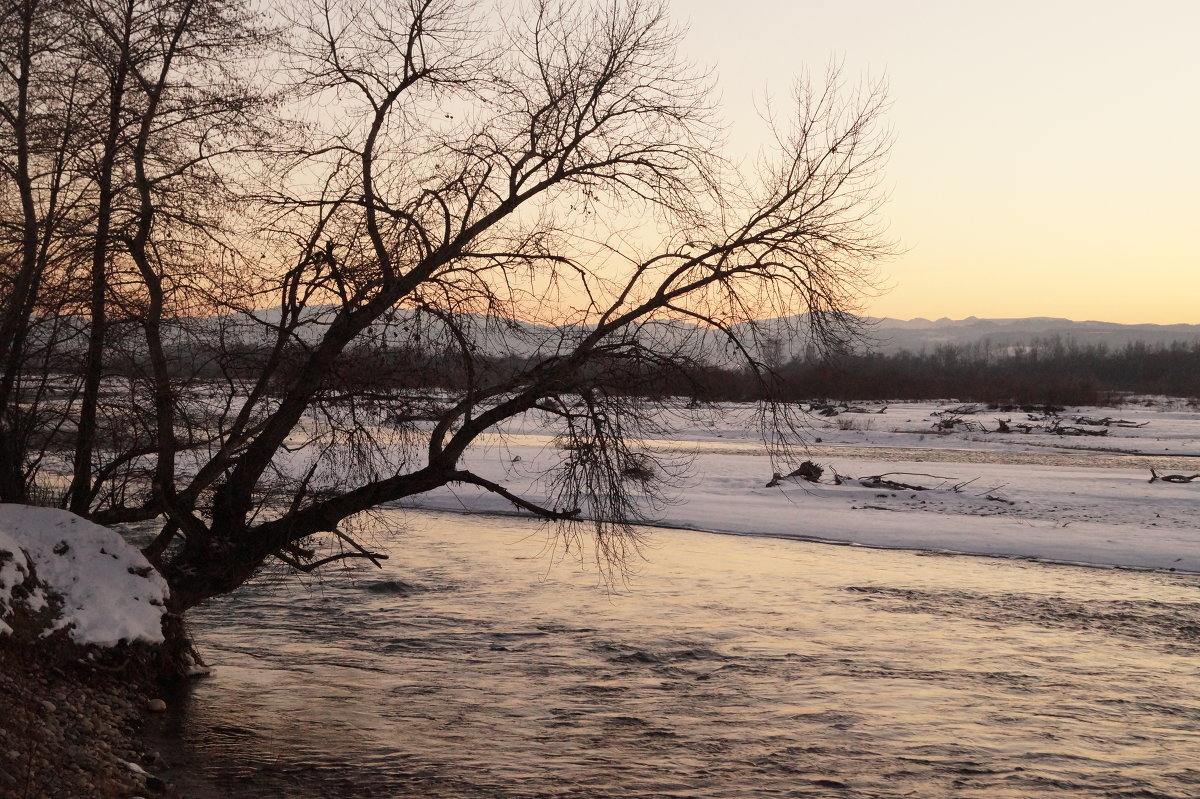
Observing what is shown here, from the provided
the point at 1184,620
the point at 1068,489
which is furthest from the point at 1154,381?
the point at 1184,620

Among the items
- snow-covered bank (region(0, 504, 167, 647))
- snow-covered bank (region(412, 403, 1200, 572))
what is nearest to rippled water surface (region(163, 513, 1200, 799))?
snow-covered bank (region(0, 504, 167, 647))

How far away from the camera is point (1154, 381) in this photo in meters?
98.3

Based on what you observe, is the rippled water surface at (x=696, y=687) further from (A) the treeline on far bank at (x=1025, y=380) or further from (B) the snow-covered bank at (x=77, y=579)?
(A) the treeline on far bank at (x=1025, y=380)

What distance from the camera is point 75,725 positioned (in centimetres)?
739

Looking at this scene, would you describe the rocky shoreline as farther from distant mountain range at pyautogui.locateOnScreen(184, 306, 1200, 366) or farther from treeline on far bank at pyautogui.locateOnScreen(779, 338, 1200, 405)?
treeline on far bank at pyautogui.locateOnScreen(779, 338, 1200, 405)

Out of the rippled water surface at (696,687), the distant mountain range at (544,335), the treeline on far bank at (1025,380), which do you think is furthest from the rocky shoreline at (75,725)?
the treeline on far bank at (1025,380)

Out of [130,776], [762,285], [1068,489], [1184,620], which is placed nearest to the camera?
[130,776]

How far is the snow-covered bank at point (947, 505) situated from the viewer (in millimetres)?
17891

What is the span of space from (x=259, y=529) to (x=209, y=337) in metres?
1.86

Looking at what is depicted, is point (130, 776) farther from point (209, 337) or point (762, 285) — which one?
point (762, 285)

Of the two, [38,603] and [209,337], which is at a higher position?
[209,337]

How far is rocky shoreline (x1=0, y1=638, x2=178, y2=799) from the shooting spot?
6109 mm

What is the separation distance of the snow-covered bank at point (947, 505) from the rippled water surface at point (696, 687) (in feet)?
7.16

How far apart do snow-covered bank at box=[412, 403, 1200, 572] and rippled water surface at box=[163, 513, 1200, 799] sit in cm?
218
